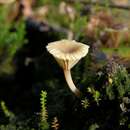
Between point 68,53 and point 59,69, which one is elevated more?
point 68,53

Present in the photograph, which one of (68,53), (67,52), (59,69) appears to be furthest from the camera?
(59,69)

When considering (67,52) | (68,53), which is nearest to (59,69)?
(67,52)

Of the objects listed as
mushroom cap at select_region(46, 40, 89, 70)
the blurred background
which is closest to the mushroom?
mushroom cap at select_region(46, 40, 89, 70)

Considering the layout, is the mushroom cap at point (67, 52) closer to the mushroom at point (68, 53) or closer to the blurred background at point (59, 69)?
the mushroom at point (68, 53)

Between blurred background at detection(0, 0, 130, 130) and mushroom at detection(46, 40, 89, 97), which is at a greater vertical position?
mushroom at detection(46, 40, 89, 97)

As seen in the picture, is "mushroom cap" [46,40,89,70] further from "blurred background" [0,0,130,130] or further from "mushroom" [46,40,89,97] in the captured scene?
"blurred background" [0,0,130,130]

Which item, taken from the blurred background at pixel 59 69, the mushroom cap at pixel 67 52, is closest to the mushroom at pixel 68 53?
the mushroom cap at pixel 67 52

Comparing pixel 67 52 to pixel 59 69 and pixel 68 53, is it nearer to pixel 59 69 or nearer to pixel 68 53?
pixel 68 53
